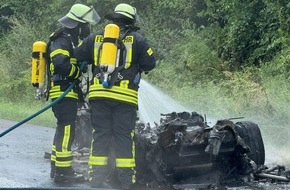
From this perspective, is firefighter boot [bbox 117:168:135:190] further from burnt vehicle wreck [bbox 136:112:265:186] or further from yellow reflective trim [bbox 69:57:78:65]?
yellow reflective trim [bbox 69:57:78:65]

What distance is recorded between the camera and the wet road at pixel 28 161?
22.1 feet

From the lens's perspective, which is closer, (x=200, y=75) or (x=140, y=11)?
(x=200, y=75)

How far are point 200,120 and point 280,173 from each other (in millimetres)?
989

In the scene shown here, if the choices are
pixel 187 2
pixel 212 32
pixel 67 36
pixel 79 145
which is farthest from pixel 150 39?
pixel 67 36

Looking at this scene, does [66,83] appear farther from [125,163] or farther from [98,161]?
[125,163]

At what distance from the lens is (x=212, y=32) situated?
1553 cm

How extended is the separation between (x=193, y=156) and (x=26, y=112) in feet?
31.9

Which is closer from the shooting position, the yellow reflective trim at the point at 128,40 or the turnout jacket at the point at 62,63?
the yellow reflective trim at the point at 128,40

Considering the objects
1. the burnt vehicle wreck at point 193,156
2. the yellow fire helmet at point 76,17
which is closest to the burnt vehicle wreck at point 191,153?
the burnt vehicle wreck at point 193,156

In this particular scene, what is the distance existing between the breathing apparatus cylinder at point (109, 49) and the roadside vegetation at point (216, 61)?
3310 millimetres

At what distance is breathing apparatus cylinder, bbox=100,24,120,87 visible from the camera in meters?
Answer: 5.97

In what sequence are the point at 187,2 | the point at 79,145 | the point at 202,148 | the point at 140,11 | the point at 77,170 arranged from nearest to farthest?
1. the point at 202,148
2. the point at 77,170
3. the point at 79,145
4. the point at 187,2
5. the point at 140,11

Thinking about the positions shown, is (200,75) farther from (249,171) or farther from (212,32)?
(249,171)

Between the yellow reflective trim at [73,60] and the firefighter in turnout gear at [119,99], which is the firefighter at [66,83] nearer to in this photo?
the yellow reflective trim at [73,60]
